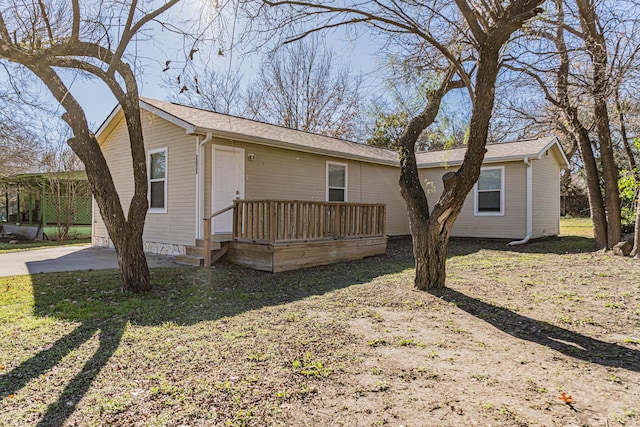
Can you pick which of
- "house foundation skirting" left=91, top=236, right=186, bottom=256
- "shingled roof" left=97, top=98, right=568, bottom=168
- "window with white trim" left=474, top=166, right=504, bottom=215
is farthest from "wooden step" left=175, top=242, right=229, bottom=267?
"window with white trim" left=474, top=166, right=504, bottom=215

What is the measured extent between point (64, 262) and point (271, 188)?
4.75 meters

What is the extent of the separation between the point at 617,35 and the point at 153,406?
8969 millimetres

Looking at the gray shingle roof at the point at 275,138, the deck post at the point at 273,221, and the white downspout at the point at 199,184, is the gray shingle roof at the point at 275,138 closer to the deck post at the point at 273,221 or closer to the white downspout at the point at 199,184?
the white downspout at the point at 199,184

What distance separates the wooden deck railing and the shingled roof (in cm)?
170

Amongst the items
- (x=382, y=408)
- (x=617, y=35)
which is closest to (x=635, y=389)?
(x=382, y=408)

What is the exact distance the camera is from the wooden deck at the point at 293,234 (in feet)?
24.9

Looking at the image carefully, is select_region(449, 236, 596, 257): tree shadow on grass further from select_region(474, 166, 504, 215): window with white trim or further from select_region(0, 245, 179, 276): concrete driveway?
select_region(0, 245, 179, 276): concrete driveway

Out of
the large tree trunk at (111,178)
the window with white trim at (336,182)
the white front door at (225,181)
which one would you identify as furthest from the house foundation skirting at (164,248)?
the window with white trim at (336,182)

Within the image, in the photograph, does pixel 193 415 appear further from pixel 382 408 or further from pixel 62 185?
pixel 62 185

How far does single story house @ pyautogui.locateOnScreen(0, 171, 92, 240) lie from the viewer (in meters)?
15.2

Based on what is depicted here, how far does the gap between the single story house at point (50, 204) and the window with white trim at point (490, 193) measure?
14.6 m

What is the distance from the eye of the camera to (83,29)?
243 inches

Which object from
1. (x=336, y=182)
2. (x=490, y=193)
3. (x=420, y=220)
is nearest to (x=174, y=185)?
(x=336, y=182)

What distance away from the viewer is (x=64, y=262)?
8.45 m
